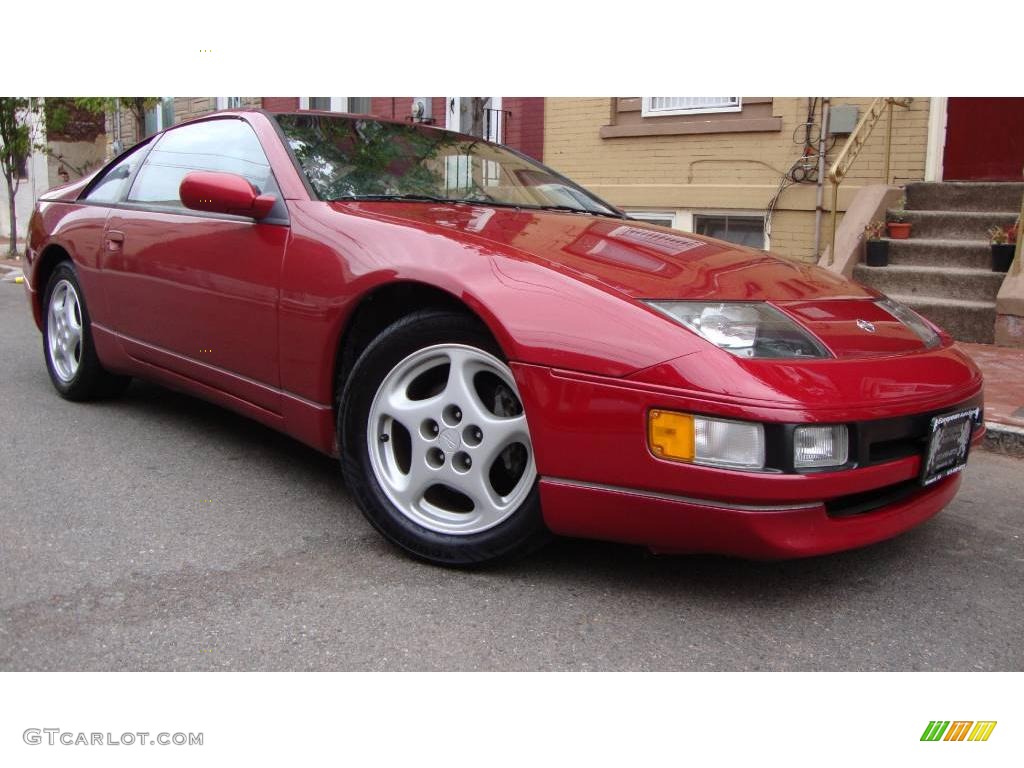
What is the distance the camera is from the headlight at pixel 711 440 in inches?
90.9

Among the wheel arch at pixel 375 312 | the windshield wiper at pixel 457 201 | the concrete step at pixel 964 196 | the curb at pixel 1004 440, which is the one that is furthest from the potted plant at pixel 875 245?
the wheel arch at pixel 375 312

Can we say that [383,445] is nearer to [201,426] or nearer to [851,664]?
[851,664]

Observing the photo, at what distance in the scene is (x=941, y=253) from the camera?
298 inches

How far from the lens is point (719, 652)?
2.33 metres

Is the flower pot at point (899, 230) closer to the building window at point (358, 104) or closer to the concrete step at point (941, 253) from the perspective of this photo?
the concrete step at point (941, 253)

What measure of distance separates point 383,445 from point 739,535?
111cm

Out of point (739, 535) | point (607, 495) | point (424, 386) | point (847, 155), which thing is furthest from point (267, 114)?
point (847, 155)

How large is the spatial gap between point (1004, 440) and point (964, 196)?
13.3 feet

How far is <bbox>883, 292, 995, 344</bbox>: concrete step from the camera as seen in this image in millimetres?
6875

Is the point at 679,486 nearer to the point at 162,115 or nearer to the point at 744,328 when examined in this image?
the point at 744,328

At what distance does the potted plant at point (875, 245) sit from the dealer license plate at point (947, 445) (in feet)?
16.8

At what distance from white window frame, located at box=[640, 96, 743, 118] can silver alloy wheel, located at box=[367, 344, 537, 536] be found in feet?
23.3

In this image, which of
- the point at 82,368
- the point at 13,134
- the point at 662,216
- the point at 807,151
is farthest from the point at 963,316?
the point at 13,134

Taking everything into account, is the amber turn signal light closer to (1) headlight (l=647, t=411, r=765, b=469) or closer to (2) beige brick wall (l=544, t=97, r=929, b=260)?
(1) headlight (l=647, t=411, r=765, b=469)
